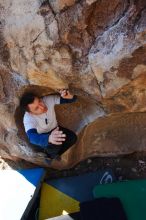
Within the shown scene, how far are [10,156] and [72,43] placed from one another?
1.12 meters

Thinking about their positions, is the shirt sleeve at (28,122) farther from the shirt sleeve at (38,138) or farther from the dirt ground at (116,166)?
the dirt ground at (116,166)

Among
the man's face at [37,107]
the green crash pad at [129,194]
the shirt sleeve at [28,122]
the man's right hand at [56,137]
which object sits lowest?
the green crash pad at [129,194]

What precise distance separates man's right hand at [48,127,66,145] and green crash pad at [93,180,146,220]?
17.7 inches

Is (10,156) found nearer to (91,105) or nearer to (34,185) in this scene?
(34,185)

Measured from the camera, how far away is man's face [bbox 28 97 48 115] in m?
2.12

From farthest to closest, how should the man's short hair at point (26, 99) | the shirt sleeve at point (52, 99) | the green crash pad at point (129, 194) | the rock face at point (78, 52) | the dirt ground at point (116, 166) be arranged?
the dirt ground at point (116, 166) → the green crash pad at point (129, 194) → the shirt sleeve at point (52, 99) → the man's short hair at point (26, 99) → the rock face at point (78, 52)

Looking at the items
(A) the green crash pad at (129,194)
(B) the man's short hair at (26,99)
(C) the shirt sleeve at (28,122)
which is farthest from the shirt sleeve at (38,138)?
(A) the green crash pad at (129,194)

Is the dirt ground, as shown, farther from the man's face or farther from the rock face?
the man's face

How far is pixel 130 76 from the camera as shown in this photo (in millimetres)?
1800

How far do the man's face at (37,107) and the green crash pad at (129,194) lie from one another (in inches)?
24.0

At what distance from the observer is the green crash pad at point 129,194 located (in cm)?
232

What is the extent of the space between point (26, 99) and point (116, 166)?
2.85 feet

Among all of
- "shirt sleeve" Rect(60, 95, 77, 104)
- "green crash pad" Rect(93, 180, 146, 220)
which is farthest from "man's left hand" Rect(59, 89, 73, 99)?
"green crash pad" Rect(93, 180, 146, 220)

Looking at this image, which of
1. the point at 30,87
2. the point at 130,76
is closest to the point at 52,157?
the point at 30,87
